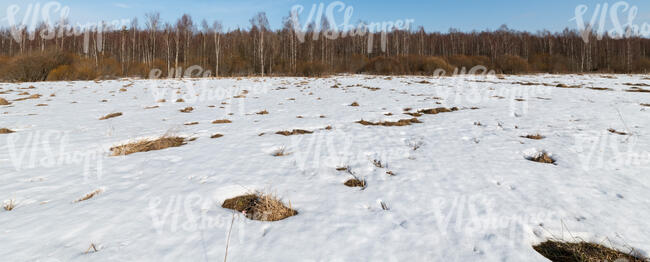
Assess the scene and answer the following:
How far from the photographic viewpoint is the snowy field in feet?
6.28

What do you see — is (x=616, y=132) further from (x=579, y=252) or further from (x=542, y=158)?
(x=579, y=252)

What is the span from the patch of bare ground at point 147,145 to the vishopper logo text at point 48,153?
226 millimetres

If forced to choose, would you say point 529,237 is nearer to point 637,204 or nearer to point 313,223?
point 637,204

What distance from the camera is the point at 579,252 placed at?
6.19ft

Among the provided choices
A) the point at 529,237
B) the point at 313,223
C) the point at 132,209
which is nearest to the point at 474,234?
the point at 529,237

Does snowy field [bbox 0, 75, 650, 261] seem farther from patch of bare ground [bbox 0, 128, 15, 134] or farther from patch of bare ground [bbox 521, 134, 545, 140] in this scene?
patch of bare ground [bbox 0, 128, 15, 134]

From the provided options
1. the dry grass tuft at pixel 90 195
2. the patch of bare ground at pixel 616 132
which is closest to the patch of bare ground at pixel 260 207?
the dry grass tuft at pixel 90 195

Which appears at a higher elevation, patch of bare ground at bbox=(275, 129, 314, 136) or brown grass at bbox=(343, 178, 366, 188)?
patch of bare ground at bbox=(275, 129, 314, 136)

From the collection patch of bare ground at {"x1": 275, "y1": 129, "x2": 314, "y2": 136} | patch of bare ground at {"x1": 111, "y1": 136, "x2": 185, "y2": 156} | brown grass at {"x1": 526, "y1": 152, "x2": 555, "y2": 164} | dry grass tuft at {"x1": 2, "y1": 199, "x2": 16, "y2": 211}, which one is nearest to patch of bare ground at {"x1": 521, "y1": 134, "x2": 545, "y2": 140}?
brown grass at {"x1": 526, "y1": 152, "x2": 555, "y2": 164}

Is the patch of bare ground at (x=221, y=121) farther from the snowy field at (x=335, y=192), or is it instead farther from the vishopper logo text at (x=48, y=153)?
the vishopper logo text at (x=48, y=153)

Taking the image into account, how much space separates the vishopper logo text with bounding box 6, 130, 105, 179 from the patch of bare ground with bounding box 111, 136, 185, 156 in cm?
23

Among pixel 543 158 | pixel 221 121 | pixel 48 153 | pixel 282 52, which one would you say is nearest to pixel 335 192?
pixel 543 158

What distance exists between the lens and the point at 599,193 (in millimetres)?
2662

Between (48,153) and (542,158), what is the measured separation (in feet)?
23.3
